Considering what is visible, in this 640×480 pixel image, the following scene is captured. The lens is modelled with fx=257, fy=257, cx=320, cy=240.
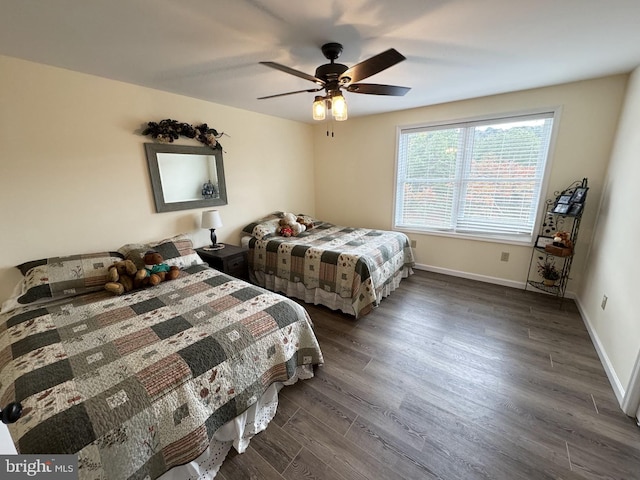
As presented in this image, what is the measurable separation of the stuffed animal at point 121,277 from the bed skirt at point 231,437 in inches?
52.7

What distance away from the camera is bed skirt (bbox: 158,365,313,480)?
47.9 inches

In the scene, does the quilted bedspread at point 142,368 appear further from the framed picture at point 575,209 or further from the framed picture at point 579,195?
the framed picture at point 579,195

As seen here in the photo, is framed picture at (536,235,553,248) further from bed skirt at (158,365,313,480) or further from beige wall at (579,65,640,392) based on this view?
bed skirt at (158,365,313,480)

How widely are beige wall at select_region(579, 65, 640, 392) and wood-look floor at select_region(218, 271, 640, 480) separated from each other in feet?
0.67

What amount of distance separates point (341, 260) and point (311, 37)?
1867 mm

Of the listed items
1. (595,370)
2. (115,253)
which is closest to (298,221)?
(115,253)

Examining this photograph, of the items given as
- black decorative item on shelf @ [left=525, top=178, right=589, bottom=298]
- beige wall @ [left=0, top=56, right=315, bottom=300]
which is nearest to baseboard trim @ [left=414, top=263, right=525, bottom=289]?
black decorative item on shelf @ [left=525, top=178, right=589, bottom=298]

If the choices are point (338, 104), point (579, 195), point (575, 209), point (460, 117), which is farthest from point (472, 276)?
point (338, 104)

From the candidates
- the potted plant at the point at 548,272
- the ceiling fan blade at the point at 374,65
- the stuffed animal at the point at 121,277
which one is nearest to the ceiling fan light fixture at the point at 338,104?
the ceiling fan blade at the point at 374,65

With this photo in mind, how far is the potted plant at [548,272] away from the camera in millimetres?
2947

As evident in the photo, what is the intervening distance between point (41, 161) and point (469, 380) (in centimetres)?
367

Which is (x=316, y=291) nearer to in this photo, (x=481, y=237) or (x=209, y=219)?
(x=209, y=219)

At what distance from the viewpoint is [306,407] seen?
5.51 feet

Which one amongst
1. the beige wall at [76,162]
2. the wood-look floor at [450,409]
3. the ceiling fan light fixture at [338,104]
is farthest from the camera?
the beige wall at [76,162]
